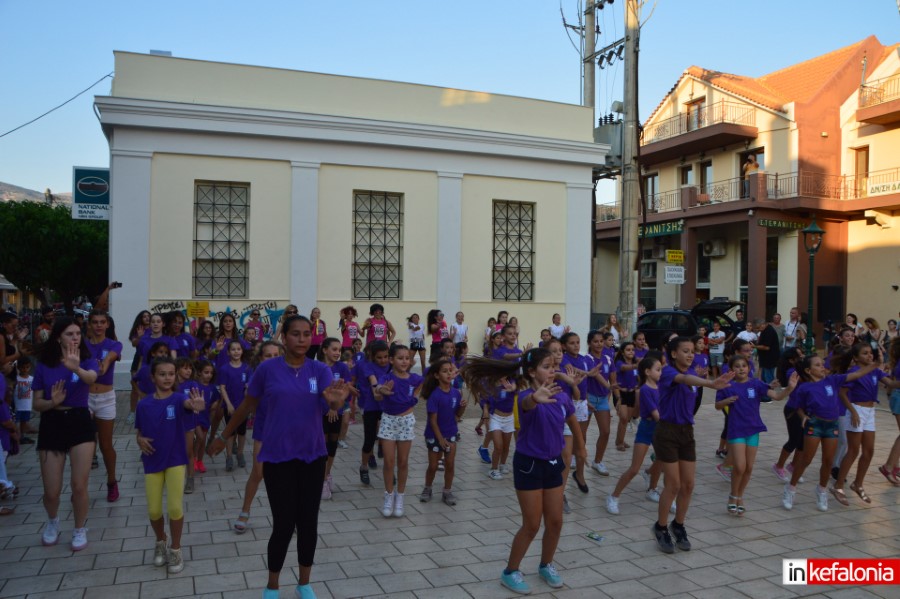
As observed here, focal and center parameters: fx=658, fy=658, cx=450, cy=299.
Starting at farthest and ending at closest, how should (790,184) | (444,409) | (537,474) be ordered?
1. (790,184)
2. (444,409)
3. (537,474)

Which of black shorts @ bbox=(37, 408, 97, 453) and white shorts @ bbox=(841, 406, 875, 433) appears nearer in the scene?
black shorts @ bbox=(37, 408, 97, 453)

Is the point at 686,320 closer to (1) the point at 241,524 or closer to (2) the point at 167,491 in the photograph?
Answer: (1) the point at 241,524

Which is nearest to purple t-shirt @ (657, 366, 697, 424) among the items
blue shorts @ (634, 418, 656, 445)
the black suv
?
blue shorts @ (634, 418, 656, 445)

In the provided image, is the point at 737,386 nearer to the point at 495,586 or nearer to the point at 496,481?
the point at 496,481

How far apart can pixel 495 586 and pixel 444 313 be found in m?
10.4

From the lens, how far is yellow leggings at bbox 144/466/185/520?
471 centimetres

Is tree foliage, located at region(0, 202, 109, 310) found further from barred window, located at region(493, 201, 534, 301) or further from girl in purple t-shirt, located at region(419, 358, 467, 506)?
girl in purple t-shirt, located at region(419, 358, 467, 506)

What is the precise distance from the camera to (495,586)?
457 centimetres

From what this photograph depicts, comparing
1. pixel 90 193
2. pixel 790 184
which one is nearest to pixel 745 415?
pixel 90 193

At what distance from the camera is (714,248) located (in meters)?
26.7

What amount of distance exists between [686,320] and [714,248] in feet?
32.3

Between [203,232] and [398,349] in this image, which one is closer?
[398,349]

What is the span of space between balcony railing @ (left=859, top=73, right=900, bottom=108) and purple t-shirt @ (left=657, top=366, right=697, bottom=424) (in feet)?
73.7

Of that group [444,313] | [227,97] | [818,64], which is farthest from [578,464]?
[818,64]
